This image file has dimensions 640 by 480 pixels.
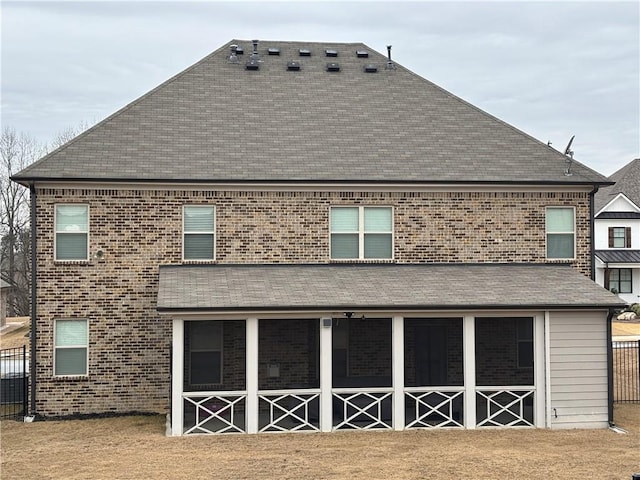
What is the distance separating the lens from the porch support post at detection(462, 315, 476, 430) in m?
17.1

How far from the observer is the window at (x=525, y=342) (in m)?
20.6

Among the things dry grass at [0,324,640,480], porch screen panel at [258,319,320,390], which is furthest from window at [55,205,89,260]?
porch screen panel at [258,319,320,390]

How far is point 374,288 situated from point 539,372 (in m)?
4.07

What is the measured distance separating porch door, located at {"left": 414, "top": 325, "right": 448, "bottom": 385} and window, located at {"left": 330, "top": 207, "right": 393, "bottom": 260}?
90.5 inches

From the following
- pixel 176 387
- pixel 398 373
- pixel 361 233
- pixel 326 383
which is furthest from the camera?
pixel 361 233

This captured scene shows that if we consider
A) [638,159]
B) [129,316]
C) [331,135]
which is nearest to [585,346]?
[331,135]

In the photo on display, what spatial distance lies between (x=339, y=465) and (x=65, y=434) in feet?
21.1

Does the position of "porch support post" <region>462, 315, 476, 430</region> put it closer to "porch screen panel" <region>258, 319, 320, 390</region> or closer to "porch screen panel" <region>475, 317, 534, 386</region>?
"porch screen panel" <region>475, 317, 534, 386</region>

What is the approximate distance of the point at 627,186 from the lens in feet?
173

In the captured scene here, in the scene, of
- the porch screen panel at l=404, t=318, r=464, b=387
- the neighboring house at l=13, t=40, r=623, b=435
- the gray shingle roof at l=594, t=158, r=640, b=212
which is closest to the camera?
the neighboring house at l=13, t=40, r=623, b=435

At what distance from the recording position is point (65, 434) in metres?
16.7

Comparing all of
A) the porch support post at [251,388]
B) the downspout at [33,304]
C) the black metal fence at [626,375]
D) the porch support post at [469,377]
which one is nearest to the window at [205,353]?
the porch support post at [251,388]

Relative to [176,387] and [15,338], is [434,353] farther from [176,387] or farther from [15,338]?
[15,338]

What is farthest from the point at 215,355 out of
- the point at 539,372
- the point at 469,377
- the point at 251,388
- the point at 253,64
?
the point at 253,64
